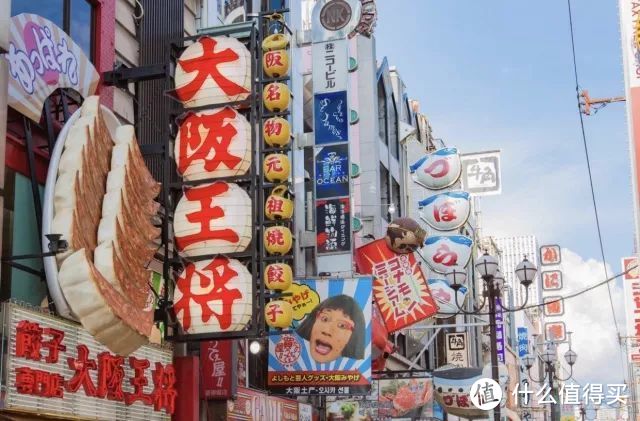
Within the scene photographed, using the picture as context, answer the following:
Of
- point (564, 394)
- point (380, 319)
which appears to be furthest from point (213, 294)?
point (564, 394)

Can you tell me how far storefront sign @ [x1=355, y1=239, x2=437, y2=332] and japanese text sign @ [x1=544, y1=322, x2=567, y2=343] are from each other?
64.7 metres

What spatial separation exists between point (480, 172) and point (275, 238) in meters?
49.8

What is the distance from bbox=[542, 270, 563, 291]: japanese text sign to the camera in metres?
84.4

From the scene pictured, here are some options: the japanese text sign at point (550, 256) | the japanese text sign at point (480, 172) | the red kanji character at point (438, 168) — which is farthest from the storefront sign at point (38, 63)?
the japanese text sign at point (550, 256)

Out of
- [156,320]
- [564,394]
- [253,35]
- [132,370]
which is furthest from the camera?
[564,394]

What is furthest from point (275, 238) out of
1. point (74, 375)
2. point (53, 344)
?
point (53, 344)

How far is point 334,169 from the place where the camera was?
1078 inches

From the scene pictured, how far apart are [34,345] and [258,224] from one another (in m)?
5.60

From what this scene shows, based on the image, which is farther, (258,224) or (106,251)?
(258,224)

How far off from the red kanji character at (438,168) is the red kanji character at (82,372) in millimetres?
23574

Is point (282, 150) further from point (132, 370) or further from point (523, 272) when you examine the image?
point (523, 272)

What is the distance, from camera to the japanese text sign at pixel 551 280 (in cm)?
8438

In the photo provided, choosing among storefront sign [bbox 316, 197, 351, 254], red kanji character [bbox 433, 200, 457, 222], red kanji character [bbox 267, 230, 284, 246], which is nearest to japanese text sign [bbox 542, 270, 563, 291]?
red kanji character [bbox 433, 200, 457, 222]

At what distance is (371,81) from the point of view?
4156 centimetres
